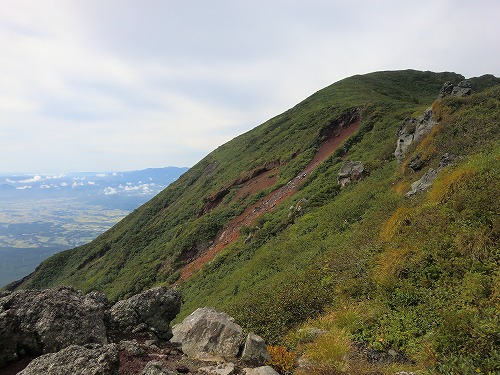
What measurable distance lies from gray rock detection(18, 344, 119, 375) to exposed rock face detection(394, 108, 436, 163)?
24769 mm

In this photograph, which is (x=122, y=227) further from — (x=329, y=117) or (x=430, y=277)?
(x=430, y=277)

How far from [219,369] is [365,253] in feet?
27.0

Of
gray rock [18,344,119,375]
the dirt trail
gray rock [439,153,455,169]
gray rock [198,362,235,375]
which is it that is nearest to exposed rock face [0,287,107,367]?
gray rock [18,344,119,375]

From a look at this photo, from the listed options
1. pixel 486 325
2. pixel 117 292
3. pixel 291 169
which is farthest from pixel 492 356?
pixel 117 292

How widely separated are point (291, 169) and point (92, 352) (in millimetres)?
41253

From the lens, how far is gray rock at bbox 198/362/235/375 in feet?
26.5

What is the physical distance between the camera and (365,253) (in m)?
13.7

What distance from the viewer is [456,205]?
11.7 m

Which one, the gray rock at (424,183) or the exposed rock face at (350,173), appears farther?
the exposed rock face at (350,173)

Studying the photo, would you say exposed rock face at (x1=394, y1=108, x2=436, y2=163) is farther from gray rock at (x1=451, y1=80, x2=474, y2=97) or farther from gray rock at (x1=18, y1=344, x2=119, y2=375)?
gray rock at (x1=18, y1=344, x2=119, y2=375)

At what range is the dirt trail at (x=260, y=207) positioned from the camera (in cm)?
3901

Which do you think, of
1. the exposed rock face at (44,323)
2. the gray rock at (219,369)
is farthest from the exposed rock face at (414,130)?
the exposed rock face at (44,323)

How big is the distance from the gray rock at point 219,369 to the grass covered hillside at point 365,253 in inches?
49.7

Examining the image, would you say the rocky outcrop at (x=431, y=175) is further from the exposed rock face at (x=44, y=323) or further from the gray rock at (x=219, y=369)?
the exposed rock face at (x=44, y=323)
